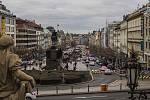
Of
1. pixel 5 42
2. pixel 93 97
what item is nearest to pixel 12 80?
pixel 5 42

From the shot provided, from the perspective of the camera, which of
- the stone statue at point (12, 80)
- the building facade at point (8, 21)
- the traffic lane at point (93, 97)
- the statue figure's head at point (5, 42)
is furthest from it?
the building facade at point (8, 21)

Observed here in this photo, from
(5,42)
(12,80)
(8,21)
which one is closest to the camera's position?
(12,80)

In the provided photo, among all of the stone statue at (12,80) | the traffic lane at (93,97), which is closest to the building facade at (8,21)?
the traffic lane at (93,97)

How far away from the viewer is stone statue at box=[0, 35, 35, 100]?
9.02m

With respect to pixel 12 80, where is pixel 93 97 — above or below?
below

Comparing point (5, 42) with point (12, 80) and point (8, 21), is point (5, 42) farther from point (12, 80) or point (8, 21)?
point (8, 21)

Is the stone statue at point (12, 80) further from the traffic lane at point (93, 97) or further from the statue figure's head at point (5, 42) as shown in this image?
the traffic lane at point (93, 97)

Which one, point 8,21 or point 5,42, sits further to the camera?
point 8,21

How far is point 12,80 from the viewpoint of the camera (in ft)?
30.1

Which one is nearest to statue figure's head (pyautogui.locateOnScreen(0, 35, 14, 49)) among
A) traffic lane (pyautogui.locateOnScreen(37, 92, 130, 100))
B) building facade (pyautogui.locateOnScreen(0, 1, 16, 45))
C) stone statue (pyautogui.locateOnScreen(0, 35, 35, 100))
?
stone statue (pyautogui.locateOnScreen(0, 35, 35, 100))

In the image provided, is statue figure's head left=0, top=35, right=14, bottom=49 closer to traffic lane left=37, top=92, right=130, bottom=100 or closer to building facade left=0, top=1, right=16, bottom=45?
traffic lane left=37, top=92, right=130, bottom=100

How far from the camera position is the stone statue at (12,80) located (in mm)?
9016

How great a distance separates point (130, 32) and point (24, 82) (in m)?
132

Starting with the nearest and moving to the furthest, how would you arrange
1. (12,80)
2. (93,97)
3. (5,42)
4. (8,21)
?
(12,80), (5,42), (93,97), (8,21)
